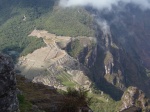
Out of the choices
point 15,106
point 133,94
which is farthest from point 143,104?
point 15,106

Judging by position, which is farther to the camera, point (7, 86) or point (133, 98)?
point (133, 98)

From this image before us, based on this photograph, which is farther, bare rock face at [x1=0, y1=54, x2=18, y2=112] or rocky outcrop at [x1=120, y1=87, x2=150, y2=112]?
rocky outcrop at [x1=120, y1=87, x2=150, y2=112]

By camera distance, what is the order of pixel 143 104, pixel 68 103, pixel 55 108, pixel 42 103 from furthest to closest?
pixel 143 104 < pixel 42 103 < pixel 55 108 < pixel 68 103

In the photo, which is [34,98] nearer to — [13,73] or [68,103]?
[68,103]

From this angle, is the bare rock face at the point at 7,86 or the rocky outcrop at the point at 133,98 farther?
the rocky outcrop at the point at 133,98

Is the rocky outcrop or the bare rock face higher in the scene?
the bare rock face

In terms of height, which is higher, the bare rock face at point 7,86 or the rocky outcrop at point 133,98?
the bare rock face at point 7,86

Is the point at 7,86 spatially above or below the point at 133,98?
above

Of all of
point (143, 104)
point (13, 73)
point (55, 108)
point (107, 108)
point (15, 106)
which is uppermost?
point (13, 73)
